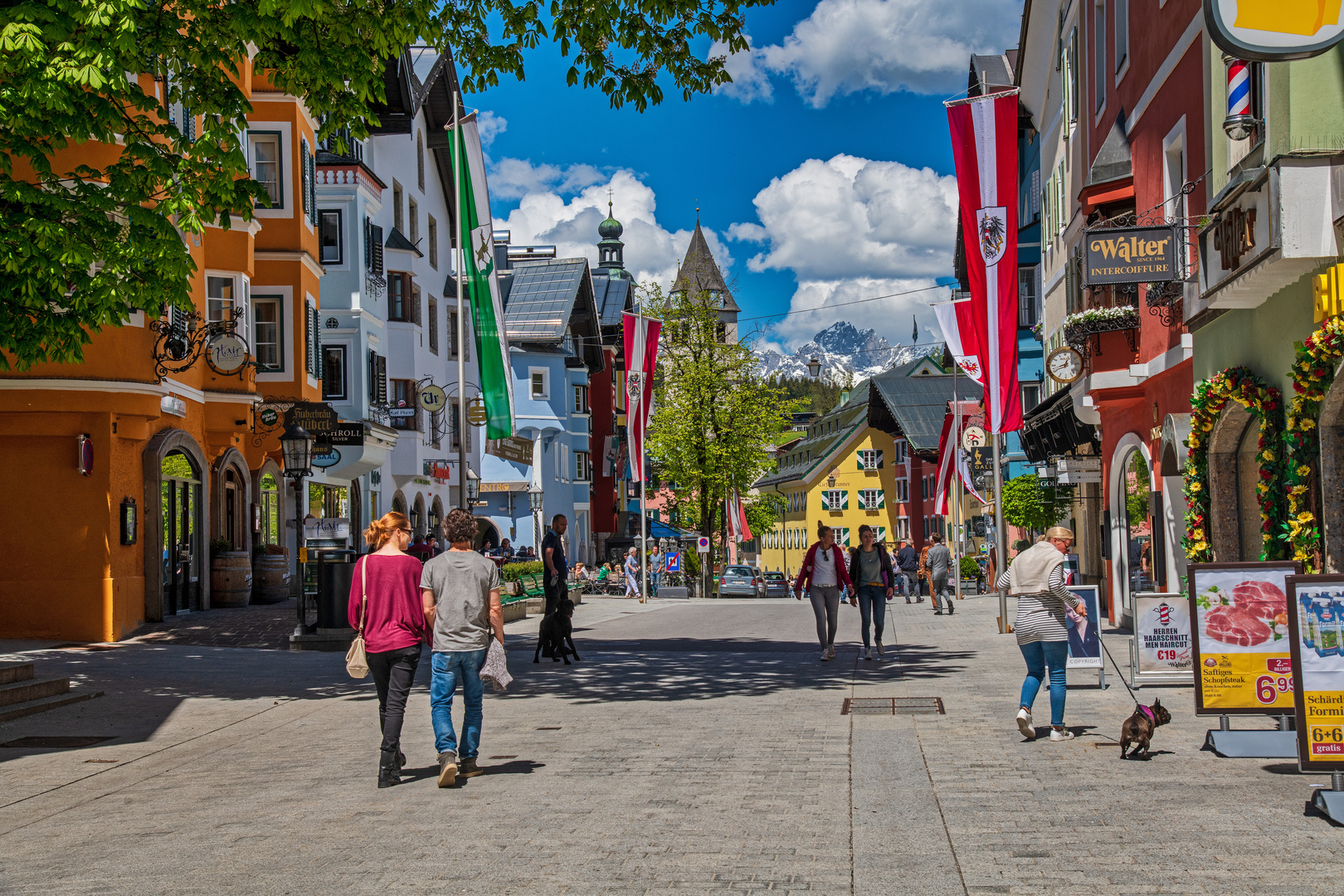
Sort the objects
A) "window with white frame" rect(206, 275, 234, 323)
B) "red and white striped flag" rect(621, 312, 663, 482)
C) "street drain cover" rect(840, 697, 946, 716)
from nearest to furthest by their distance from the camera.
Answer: "street drain cover" rect(840, 697, 946, 716), "window with white frame" rect(206, 275, 234, 323), "red and white striped flag" rect(621, 312, 663, 482)

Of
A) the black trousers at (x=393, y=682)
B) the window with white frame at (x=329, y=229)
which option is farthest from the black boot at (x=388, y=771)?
the window with white frame at (x=329, y=229)

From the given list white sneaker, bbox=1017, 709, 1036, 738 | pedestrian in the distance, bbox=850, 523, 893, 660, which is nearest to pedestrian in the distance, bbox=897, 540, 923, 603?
pedestrian in the distance, bbox=850, 523, 893, 660

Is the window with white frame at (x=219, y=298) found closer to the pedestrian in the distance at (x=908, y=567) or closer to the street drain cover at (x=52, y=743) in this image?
the street drain cover at (x=52, y=743)

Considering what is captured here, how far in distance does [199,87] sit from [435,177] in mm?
32975

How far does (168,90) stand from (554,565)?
7.23 meters

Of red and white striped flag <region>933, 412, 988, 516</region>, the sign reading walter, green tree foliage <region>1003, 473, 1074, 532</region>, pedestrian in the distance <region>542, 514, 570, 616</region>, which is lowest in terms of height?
pedestrian in the distance <region>542, 514, 570, 616</region>

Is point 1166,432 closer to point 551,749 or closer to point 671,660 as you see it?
point 671,660

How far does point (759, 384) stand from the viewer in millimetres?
54688

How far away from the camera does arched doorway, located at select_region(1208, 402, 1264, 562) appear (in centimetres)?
1452

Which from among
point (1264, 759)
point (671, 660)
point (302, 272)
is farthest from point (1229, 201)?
point (302, 272)

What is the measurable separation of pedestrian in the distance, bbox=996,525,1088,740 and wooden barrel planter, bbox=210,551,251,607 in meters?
17.6

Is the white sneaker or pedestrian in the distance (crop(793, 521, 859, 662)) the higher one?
pedestrian in the distance (crop(793, 521, 859, 662))

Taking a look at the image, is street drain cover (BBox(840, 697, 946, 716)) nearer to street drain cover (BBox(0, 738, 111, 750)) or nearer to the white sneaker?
the white sneaker

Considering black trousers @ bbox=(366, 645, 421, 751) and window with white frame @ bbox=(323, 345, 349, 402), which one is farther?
window with white frame @ bbox=(323, 345, 349, 402)
